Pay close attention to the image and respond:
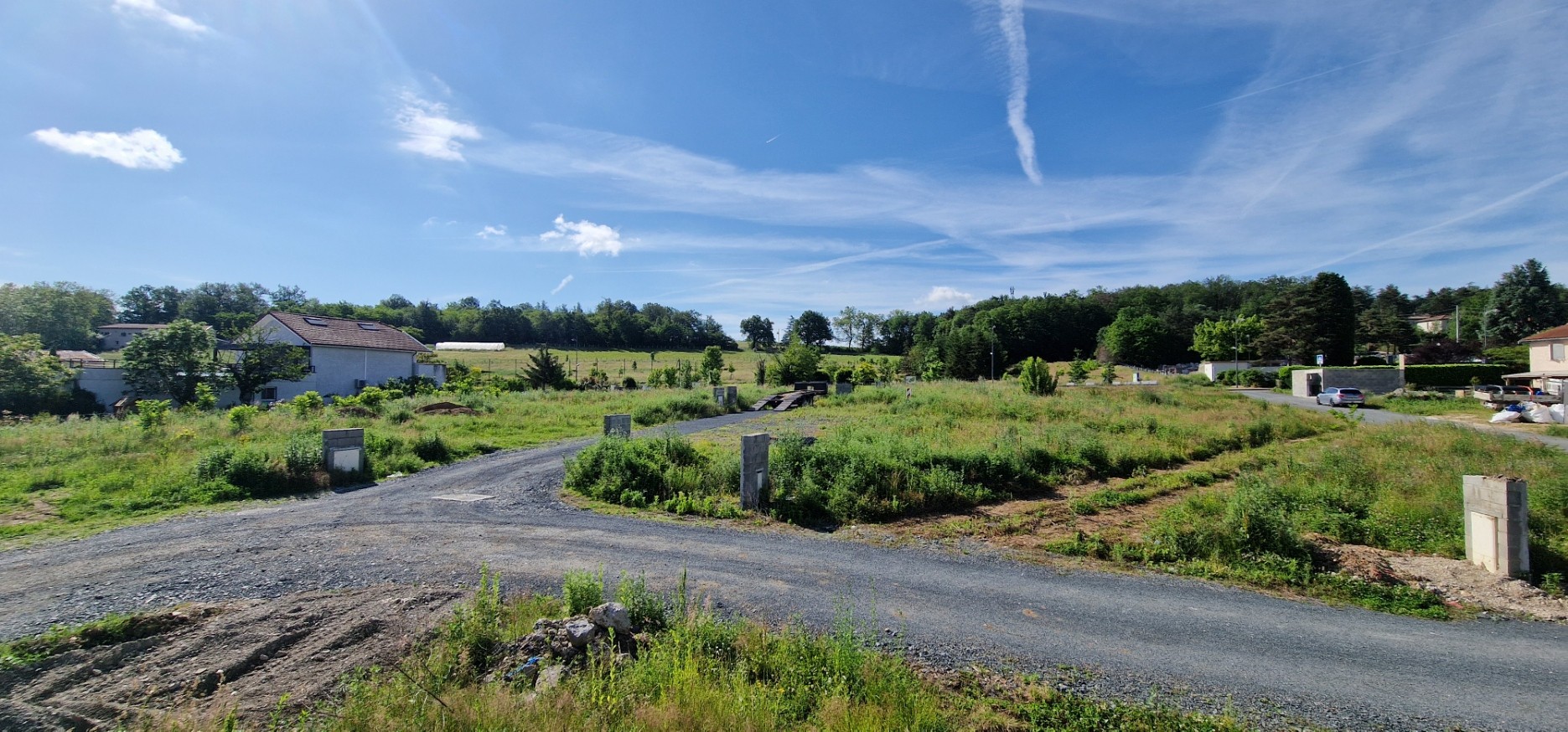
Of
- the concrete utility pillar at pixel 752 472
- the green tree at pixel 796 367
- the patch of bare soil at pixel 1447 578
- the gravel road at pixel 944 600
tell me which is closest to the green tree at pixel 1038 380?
the green tree at pixel 796 367

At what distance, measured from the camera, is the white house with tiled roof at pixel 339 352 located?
36.9 m

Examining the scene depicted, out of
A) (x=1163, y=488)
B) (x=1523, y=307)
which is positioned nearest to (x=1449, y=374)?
(x=1523, y=307)

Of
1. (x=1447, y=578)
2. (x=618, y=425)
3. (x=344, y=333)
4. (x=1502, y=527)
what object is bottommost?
(x=1447, y=578)

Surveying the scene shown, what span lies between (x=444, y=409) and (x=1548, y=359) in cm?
6134

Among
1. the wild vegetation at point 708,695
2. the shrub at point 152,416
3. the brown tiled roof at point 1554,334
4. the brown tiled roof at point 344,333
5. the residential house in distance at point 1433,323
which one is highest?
the residential house in distance at point 1433,323

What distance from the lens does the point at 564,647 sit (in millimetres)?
4707

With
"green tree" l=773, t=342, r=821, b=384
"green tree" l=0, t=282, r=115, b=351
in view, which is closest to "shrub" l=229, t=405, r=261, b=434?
"green tree" l=773, t=342, r=821, b=384

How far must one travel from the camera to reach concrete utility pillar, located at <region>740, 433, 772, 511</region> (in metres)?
10.2

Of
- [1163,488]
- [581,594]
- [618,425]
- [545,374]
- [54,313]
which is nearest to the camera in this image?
[581,594]

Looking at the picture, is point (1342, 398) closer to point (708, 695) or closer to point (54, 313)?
point (708, 695)

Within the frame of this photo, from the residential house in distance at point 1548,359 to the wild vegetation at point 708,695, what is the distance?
47.3m

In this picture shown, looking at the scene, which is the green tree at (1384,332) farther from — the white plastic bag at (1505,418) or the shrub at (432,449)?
the shrub at (432,449)

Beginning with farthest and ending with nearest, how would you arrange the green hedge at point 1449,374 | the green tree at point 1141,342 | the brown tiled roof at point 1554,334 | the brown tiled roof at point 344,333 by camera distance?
1. the green tree at point 1141,342
2. the green hedge at point 1449,374
3. the brown tiled roof at point 344,333
4. the brown tiled roof at point 1554,334

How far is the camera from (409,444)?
50.4 ft
